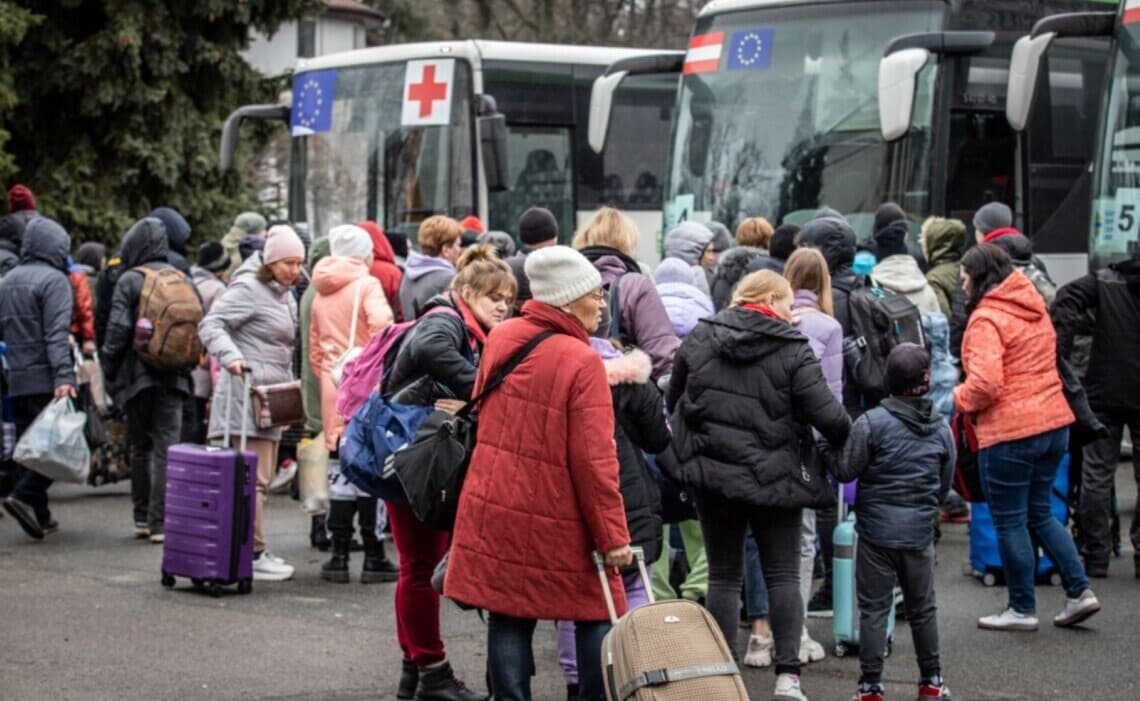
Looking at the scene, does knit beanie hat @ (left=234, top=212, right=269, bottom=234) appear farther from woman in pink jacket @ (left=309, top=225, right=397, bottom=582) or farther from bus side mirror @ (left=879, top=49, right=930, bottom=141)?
bus side mirror @ (left=879, top=49, right=930, bottom=141)

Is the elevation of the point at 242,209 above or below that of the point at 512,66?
below

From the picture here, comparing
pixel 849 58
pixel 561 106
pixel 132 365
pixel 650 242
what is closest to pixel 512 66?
pixel 561 106

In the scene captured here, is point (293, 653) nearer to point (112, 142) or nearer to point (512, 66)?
point (512, 66)

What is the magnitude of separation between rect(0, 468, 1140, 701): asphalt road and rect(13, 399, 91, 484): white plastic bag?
52cm

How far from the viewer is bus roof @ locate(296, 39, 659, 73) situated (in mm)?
16984

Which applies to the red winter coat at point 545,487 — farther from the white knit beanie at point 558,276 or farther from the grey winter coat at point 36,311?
the grey winter coat at point 36,311

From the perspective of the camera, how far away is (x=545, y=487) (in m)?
5.81

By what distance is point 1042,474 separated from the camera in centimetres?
858

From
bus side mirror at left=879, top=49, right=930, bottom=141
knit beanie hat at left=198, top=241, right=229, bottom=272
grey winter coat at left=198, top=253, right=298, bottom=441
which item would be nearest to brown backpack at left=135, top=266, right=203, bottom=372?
grey winter coat at left=198, top=253, right=298, bottom=441

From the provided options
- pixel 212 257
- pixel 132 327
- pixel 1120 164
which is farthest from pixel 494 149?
pixel 132 327

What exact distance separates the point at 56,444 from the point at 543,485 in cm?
571

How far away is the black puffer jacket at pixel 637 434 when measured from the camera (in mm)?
6359

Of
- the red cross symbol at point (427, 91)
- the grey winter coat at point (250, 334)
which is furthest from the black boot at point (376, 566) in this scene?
the red cross symbol at point (427, 91)

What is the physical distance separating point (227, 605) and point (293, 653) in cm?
123
